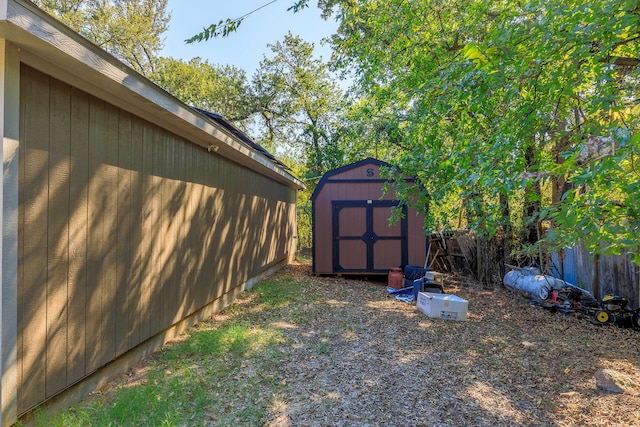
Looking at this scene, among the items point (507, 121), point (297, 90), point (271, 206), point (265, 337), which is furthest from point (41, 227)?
point (297, 90)

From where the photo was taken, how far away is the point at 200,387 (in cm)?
267

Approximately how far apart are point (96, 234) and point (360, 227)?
234 inches

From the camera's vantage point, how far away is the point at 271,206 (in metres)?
8.04

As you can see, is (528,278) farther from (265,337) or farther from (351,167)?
(265,337)

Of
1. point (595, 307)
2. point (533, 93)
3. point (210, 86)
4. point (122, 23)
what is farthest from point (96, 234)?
point (210, 86)

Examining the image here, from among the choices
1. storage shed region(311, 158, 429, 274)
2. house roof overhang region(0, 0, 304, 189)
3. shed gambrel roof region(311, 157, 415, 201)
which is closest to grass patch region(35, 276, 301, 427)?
house roof overhang region(0, 0, 304, 189)

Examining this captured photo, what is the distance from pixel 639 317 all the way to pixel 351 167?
5.46 m

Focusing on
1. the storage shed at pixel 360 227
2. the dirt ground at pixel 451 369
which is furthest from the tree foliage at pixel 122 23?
the dirt ground at pixel 451 369

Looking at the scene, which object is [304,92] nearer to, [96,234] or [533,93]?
[533,93]

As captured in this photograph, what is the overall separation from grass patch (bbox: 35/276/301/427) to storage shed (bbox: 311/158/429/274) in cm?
400

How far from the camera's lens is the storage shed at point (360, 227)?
7707mm

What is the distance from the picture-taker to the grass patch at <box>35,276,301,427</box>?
2213mm

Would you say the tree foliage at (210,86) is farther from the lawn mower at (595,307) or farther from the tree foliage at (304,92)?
the lawn mower at (595,307)

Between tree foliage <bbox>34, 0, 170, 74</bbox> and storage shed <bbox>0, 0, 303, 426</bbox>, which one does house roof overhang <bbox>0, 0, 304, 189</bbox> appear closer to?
storage shed <bbox>0, 0, 303, 426</bbox>
